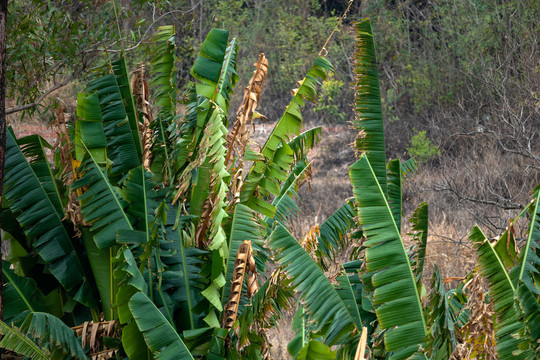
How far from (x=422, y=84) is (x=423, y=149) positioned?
9.15 ft

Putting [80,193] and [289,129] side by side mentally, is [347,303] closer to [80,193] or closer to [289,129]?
[289,129]

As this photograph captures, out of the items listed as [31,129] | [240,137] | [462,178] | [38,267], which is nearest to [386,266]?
[240,137]

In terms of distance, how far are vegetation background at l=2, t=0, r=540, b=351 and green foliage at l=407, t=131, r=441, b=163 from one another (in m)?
0.04

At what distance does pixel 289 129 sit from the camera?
18.4ft

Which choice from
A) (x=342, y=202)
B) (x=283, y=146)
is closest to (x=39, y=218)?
(x=283, y=146)

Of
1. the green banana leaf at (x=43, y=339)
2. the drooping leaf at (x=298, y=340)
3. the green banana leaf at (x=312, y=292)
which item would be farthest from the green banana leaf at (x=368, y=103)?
the green banana leaf at (x=43, y=339)

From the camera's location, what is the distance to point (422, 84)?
1595 centimetres

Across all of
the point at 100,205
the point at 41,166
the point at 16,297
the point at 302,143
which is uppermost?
the point at 41,166

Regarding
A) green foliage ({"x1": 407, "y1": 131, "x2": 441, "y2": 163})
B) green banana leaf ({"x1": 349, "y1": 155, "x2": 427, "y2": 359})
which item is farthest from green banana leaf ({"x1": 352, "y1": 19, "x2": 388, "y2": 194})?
green foliage ({"x1": 407, "y1": 131, "x2": 441, "y2": 163})

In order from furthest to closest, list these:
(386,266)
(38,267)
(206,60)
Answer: (38,267) → (206,60) → (386,266)

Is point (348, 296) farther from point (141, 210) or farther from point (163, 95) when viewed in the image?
point (163, 95)

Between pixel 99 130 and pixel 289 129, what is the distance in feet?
6.10

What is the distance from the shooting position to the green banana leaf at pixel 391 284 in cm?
377

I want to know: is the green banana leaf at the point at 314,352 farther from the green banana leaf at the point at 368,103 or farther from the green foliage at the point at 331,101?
the green foliage at the point at 331,101
